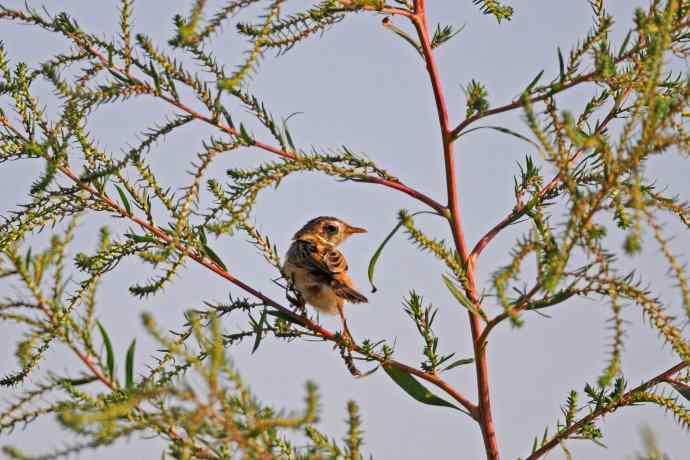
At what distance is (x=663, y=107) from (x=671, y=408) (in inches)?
47.5

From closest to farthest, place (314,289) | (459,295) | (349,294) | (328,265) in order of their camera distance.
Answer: (459,295), (349,294), (314,289), (328,265)

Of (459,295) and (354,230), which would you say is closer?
(459,295)

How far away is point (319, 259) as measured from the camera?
525 centimetres

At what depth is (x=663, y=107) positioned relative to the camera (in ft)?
5.95

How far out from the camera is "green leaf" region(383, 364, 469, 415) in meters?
2.94

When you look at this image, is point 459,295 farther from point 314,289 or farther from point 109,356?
point 314,289

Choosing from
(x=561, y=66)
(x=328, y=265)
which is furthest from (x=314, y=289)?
(x=561, y=66)

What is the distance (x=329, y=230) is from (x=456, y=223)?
3.91 m

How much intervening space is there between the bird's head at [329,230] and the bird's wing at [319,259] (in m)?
0.93

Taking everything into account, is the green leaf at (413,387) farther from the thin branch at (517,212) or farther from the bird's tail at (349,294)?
the bird's tail at (349,294)

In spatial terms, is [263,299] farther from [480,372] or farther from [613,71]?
[613,71]

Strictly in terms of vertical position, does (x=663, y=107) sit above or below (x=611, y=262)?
above

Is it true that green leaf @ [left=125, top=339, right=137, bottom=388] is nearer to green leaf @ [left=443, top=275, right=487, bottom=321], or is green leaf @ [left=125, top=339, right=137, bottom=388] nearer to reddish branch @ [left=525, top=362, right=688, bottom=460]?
green leaf @ [left=443, top=275, right=487, bottom=321]

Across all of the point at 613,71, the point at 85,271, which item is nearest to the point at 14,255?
the point at 85,271
